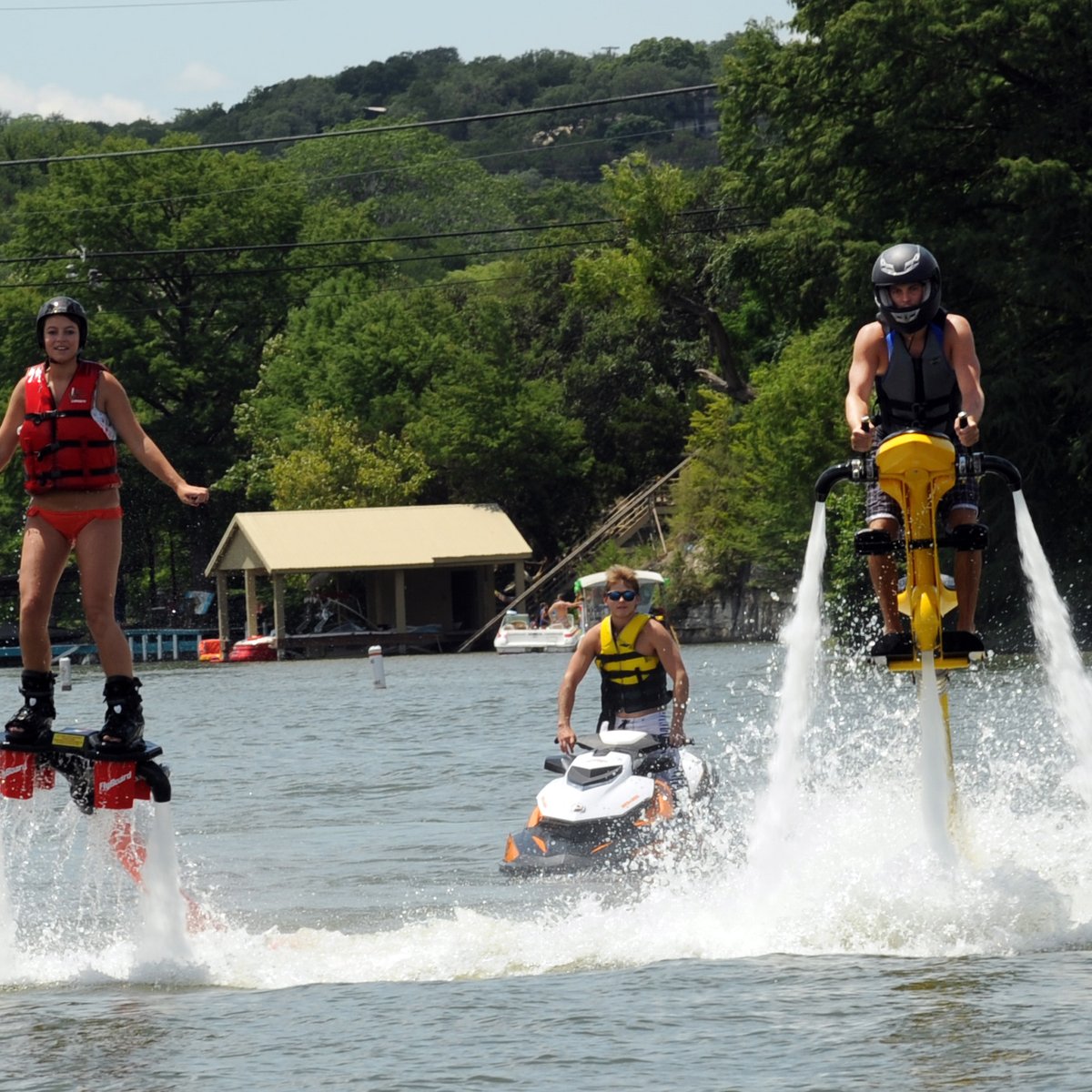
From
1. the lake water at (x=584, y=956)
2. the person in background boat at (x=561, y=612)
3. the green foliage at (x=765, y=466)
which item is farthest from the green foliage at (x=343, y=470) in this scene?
the lake water at (x=584, y=956)

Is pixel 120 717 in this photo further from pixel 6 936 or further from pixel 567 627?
pixel 567 627

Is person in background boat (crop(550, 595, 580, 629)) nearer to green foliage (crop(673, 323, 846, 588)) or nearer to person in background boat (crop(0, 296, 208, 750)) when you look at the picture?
green foliage (crop(673, 323, 846, 588))

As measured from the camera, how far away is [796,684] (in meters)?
11.7

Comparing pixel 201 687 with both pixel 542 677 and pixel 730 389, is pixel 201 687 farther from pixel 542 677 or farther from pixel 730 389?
pixel 730 389

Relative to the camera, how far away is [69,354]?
11.3 m

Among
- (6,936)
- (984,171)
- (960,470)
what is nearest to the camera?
(960,470)

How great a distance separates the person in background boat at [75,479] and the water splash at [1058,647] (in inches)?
164

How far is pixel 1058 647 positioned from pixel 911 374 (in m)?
1.55

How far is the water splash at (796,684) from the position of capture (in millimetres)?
11508

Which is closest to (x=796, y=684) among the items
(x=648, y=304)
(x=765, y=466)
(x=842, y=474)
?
(x=842, y=474)

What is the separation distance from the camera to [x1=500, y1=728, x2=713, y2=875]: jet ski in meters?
15.4

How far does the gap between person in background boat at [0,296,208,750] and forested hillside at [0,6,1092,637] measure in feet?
108

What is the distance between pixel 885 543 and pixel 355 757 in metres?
17.3

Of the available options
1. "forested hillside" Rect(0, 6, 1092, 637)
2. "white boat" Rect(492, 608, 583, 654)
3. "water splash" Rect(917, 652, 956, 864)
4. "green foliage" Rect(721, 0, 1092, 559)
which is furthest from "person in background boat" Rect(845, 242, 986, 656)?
"white boat" Rect(492, 608, 583, 654)
